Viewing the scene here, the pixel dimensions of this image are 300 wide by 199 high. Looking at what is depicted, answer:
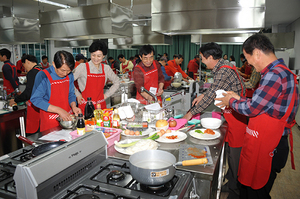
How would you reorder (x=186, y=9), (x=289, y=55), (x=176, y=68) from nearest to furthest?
(x=186, y=9) → (x=176, y=68) → (x=289, y=55)

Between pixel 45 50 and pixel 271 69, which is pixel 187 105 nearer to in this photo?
pixel 271 69

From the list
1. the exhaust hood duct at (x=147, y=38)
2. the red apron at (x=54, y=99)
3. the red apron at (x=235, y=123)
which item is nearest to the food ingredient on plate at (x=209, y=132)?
the red apron at (x=235, y=123)

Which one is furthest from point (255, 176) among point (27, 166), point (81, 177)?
point (27, 166)

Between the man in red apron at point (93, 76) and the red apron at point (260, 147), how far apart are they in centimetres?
193

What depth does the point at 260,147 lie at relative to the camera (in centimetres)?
169

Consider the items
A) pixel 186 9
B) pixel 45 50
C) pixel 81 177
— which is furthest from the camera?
pixel 45 50

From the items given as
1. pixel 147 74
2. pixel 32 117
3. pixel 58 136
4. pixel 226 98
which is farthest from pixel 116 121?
pixel 32 117

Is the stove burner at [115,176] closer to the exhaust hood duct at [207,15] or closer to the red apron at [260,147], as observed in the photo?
the red apron at [260,147]

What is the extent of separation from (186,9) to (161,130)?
1.87 meters

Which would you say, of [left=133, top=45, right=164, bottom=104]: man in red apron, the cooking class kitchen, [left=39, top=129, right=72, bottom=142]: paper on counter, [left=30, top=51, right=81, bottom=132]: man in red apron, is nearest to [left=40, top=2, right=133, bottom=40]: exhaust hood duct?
the cooking class kitchen

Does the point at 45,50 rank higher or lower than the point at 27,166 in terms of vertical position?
higher

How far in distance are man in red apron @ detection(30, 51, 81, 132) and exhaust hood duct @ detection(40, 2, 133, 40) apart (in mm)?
1290

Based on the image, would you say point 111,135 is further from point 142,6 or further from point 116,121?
point 142,6

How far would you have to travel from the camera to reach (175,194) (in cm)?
98
